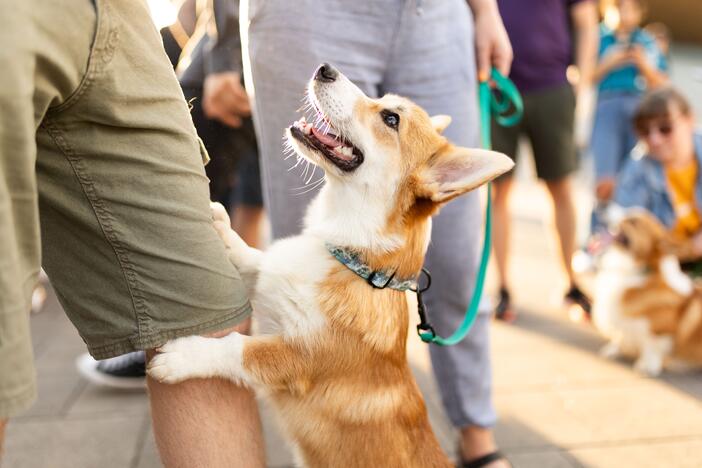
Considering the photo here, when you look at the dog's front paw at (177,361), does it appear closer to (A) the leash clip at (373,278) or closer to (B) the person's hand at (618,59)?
(A) the leash clip at (373,278)

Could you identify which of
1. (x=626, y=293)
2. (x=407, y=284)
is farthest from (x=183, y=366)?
(x=626, y=293)

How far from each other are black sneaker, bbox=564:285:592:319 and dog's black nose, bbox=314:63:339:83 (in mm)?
3176

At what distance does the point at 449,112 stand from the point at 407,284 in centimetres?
71

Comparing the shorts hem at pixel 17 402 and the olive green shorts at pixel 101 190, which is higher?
the olive green shorts at pixel 101 190

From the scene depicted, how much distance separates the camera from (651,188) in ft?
15.1

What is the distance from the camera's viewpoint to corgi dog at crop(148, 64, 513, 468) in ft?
6.02

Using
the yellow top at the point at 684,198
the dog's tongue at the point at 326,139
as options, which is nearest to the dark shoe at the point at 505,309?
the yellow top at the point at 684,198

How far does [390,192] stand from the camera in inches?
83.4

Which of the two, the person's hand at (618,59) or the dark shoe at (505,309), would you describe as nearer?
the dark shoe at (505,309)

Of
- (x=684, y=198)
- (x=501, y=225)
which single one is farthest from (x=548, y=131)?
(x=684, y=198)

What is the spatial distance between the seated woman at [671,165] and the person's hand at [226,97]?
3.00 meters

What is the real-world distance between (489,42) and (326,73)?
798 millimetres

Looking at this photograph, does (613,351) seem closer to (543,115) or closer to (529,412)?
(529,412)

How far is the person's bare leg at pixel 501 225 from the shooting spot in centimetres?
444
